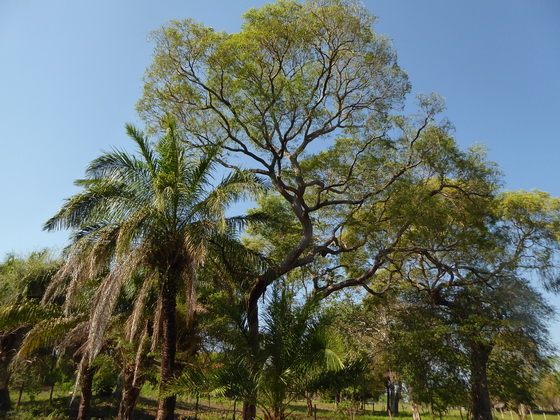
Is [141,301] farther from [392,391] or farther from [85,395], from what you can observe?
[392,391]

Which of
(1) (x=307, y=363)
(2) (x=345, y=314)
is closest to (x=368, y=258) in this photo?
(2) (x=345, y=314)

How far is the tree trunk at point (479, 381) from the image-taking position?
14.4 metres

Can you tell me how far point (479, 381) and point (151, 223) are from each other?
14.4 meters

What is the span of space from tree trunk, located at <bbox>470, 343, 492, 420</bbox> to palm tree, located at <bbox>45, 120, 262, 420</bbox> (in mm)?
11924

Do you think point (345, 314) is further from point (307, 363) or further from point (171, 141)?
point (171, 141)

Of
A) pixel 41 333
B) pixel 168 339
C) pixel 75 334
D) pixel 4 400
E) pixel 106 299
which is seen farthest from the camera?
pixel 4 400

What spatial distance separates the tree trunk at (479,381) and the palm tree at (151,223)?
11.9 m

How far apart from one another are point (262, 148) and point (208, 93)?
2927 mm

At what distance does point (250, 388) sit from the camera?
24.5 ft

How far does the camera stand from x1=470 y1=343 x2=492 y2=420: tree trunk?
566 inches

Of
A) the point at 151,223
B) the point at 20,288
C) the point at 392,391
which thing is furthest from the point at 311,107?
the point at 392,391

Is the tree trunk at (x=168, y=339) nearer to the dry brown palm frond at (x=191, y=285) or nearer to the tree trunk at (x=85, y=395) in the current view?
the dry brown palm frond at (x=191, y=285)

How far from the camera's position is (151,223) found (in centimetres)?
785

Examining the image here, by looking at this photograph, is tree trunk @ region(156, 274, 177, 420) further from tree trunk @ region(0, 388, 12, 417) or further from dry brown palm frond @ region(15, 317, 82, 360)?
tree trunk @ region(0, 388, 12, 417)
